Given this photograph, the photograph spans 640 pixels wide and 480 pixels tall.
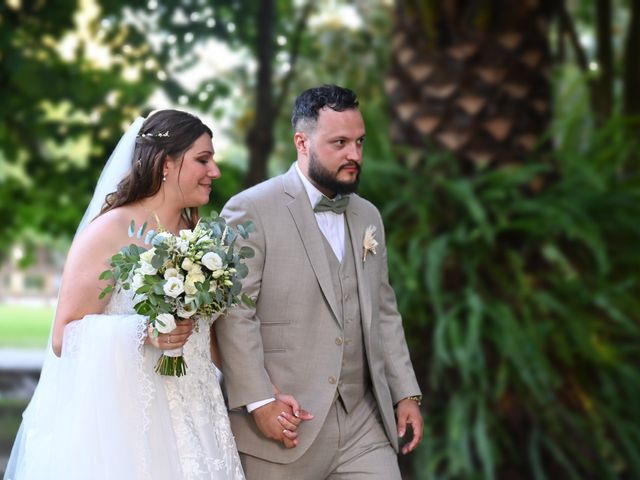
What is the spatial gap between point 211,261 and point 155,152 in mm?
539

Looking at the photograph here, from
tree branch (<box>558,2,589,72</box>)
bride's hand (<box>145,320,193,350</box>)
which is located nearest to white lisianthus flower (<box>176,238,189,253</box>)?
bride's hand (<box>145,320,193,350</box>)

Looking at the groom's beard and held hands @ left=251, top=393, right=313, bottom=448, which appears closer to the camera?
held hands @ left=251, top=393, right=313, bottom=448

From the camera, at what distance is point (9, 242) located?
11195 millimetres

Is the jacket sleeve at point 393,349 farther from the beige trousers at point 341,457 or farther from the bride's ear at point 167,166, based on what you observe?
the bride's ear at point 167,166

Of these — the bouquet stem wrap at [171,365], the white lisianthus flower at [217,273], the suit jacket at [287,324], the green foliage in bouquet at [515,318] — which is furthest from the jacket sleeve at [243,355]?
the green foliage in bouquet at [515,318]

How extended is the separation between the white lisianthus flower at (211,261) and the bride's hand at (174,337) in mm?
207

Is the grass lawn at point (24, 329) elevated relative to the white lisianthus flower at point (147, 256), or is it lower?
elevated

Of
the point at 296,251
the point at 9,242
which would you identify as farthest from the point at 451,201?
the point at 9,242

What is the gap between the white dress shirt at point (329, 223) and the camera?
12.6 feet

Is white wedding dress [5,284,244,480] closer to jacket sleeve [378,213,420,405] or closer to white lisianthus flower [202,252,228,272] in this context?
white lisianthus flower [202,252,228,272]

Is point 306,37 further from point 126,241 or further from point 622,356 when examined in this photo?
point 126,241

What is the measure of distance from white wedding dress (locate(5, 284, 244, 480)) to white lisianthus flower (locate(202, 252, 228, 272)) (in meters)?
0.32

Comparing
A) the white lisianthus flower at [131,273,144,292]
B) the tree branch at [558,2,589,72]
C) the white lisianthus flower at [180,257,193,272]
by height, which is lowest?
the white lisianthus flower at [131,273,144,292]

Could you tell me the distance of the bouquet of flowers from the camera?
10.6 ft
